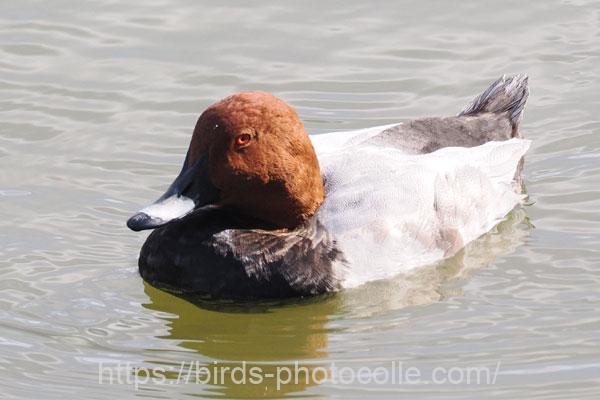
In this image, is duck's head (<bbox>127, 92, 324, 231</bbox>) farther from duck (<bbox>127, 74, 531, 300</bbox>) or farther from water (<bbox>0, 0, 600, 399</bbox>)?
water (<bbox>0, 0, 600, 399</bbox>)

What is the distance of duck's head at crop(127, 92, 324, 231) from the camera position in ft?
23.6

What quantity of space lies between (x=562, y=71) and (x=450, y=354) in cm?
389

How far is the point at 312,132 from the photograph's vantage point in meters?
9.48

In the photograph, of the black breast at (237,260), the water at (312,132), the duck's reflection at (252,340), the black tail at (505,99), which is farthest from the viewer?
the black tail at (505,99)

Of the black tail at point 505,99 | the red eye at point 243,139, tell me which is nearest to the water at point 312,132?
the black tail at point 505,99

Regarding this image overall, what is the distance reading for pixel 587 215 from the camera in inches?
329

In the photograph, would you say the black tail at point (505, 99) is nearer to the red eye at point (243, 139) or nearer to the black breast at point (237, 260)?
the black breast at point (237, 260)

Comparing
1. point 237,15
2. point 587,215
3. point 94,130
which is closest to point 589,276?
point 587,215

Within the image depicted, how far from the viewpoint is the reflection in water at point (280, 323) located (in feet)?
21.6

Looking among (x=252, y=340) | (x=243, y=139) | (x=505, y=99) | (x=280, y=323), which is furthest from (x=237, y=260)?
(x=505, y=99)

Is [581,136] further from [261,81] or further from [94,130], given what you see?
[94,130]

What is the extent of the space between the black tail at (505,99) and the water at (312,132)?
0.36 m

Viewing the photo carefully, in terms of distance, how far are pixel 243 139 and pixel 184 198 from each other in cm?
43

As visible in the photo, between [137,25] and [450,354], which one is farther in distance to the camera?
[137,25]
